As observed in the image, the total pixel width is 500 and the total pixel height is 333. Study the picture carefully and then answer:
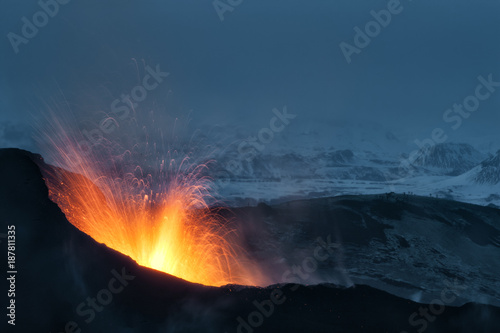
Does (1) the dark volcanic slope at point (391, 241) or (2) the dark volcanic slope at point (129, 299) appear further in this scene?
(1) the dark volcanic slope at point (391, 241)

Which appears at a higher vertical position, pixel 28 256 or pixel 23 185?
pixel 23 185

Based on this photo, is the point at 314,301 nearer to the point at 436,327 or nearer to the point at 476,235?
the point at 436,327

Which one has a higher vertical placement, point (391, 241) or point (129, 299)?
point (129, 299)

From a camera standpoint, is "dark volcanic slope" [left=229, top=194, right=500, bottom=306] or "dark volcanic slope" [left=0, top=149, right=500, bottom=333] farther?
"dark volcanic slope" [left=229, top=194, right=500, bottom=306]

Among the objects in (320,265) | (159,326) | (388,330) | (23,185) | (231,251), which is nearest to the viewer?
(159,326)

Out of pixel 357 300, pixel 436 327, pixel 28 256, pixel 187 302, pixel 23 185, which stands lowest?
pixel 436 327

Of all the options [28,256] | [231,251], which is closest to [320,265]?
[231,251]

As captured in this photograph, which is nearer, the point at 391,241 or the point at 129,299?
the point at 129,299

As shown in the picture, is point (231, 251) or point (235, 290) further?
point (231, 251)
